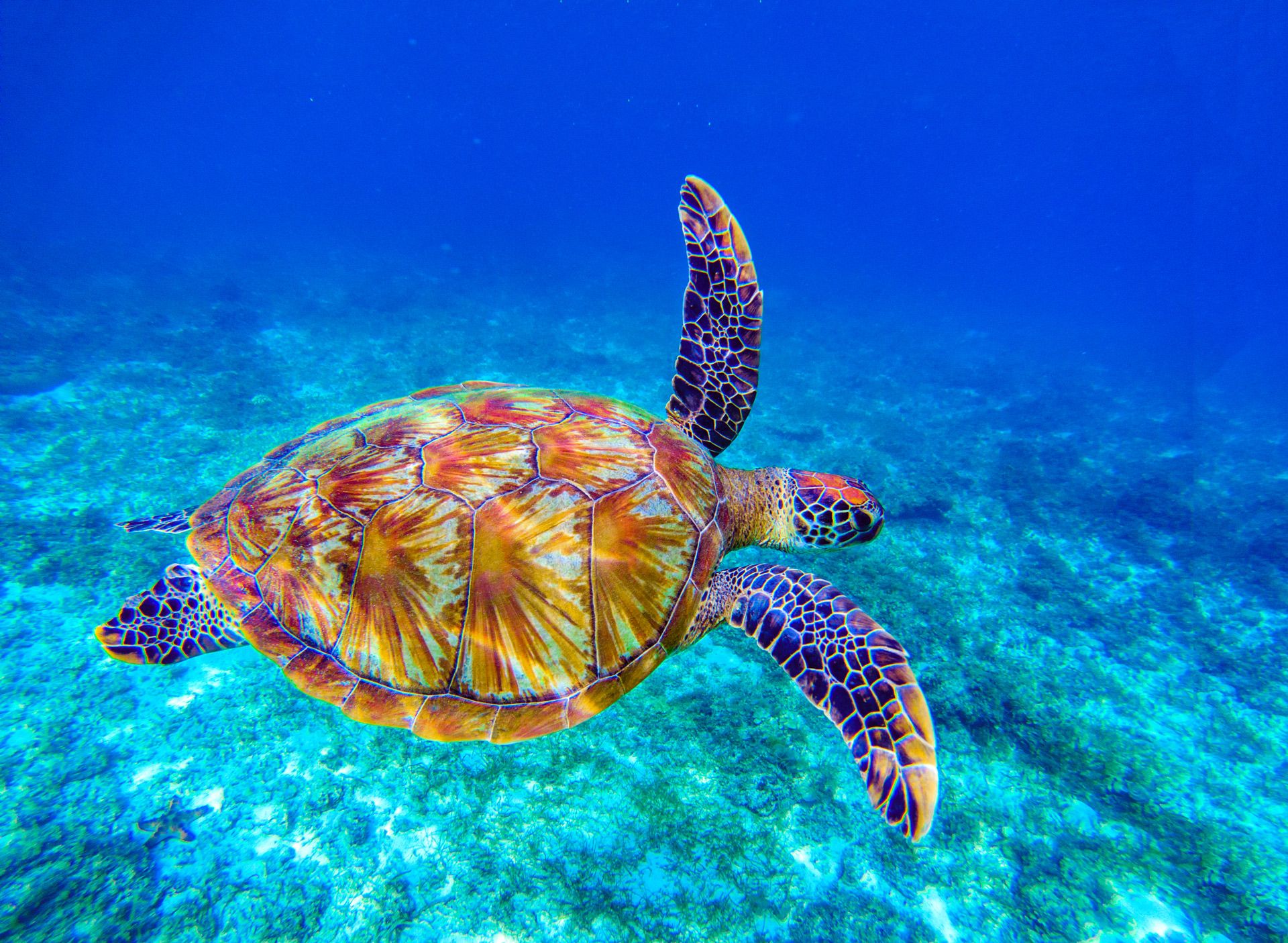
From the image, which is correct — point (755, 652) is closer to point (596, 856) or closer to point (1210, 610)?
point (596, 856)

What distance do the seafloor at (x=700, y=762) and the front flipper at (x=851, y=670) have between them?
2.74 ft

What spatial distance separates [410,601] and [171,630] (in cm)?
139

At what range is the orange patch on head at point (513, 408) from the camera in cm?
258

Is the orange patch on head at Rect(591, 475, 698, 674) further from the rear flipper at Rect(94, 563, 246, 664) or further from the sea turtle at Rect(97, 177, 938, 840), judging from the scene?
the rear flipper at Rect(94, 563, 246, 664)

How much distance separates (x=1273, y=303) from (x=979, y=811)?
2685 inches

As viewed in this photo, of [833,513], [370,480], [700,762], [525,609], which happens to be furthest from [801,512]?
[370,480]

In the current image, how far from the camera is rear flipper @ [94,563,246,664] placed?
239 centimetres

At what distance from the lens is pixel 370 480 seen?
2232 mm

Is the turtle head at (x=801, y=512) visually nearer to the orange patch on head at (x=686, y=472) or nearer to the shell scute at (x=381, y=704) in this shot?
the orange patch on head at (x=686, y=472)

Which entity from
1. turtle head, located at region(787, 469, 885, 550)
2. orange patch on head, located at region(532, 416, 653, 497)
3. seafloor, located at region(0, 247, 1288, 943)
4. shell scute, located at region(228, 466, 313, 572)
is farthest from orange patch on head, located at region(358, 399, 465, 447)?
turtle head, located at region(787, 469, 885, 550)

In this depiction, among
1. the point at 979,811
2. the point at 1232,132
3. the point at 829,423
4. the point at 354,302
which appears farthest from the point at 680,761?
the point at 1232,132

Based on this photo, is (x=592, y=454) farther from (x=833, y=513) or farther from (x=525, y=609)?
(x=833, y=513)

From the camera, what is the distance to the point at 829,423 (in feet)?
25.7

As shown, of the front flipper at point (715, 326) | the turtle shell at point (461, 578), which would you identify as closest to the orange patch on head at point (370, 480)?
the turtle shell at point (461, 578)
